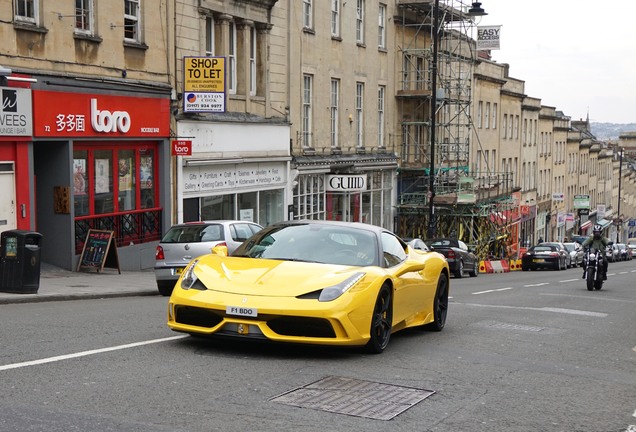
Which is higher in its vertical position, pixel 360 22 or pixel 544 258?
pixel 360 22

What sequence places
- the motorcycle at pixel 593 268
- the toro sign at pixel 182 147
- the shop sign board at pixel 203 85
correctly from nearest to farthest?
the motorcycle at pixel 593 268 → the shop sign board at pixel 203 85 → the toro sign at pixel 182 147

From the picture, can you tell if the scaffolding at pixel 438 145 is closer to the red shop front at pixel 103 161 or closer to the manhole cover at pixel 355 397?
the red shop front at pixel 103 161

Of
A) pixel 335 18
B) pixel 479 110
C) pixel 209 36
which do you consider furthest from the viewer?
pixel 479 110

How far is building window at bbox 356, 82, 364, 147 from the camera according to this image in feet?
136

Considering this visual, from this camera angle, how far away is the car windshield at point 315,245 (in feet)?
33.2

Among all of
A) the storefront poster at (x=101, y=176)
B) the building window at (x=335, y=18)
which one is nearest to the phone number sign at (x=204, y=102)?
the storefront poster at (x=101, y=176)

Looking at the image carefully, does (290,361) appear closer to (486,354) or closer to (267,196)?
(486,354)

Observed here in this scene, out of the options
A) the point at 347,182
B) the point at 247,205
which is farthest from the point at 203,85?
the point at 347,182

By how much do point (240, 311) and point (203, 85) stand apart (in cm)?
1889

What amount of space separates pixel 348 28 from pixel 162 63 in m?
14.7

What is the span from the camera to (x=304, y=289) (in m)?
9.09

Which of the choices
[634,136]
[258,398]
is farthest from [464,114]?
[634,136]

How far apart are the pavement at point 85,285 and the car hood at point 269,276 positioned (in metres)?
6.85

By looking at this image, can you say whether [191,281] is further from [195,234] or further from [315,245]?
[195,234]
